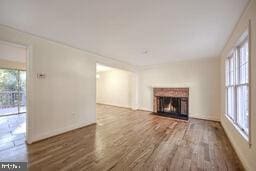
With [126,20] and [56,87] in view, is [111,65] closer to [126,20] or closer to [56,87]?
[56,87]

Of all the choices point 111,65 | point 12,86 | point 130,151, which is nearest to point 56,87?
point 111,65

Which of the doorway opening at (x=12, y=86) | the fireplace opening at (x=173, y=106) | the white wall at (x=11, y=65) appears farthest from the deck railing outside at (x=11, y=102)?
the fireplace opening at (x=173, y=106)

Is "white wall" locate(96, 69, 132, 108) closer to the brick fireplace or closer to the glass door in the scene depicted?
the brick fireplace

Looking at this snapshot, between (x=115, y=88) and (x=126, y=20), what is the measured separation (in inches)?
251

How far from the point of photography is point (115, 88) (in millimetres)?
8359

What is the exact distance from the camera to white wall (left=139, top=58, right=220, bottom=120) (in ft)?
15.7

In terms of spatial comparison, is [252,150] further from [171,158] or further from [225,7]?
[225,7]

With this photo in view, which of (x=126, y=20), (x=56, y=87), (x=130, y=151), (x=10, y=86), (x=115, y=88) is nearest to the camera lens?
(x=126, y=20)

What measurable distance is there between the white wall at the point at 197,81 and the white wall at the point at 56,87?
343cm

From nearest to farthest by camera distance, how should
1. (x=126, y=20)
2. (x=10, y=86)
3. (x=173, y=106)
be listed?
(x=126, y=20), (x=173, y=106), (x=10, y=86)

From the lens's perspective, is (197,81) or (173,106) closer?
(197,81)

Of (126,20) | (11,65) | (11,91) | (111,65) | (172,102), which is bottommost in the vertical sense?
(172,102)

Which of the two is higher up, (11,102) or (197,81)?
(197,81)

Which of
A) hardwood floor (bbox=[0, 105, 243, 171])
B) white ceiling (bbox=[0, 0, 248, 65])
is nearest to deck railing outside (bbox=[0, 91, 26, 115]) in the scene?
hardwood floor (bbox=[0, 105, 243, 171])
